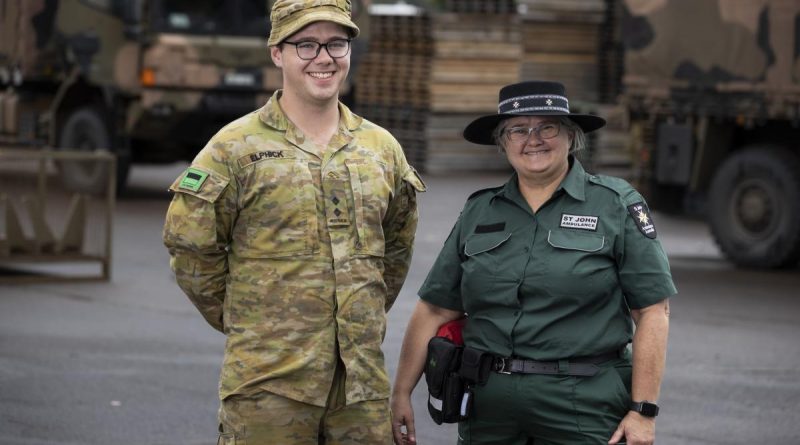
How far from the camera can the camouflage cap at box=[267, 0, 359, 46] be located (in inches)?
168

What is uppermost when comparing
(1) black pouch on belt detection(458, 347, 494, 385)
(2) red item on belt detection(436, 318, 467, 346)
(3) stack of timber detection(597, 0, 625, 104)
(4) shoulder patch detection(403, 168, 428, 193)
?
(4) shoulder patch detection(403, 168, 428, 193)

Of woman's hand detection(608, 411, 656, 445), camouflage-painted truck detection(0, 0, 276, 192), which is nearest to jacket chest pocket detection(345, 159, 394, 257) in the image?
woman's hand detection(608, 411, 656, 445)

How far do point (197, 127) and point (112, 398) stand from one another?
10685 mm

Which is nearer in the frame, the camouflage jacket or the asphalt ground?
the camouflage jacket

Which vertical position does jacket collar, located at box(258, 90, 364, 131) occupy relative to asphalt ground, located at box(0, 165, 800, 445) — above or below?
above

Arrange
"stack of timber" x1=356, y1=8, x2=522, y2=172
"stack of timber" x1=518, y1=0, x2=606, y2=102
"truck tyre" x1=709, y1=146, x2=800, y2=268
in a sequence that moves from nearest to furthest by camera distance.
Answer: "truck tyre" x1=709, y1=146, x2=800, y2=268, "stack of timber" x1=356, y1=8, x2=522, y2=172, "stack of timber" x1=518, y1=0, x2=606, y2=102

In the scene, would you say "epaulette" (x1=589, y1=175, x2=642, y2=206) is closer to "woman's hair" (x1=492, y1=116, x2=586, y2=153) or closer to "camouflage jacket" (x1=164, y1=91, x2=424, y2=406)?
"woman's hair" (x1=492, y1=116, x2=586, y2=153)

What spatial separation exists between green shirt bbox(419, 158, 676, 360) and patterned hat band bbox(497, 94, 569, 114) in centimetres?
20

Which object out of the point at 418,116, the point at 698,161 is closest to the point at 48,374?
the point at 698,161

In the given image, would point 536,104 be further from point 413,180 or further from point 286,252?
point 286,252

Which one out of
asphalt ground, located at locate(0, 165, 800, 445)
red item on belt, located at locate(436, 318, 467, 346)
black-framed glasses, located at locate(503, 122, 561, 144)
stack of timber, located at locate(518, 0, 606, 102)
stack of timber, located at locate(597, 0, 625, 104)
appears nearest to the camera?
black-framed glasses, located at locate(503, 122, 561, 144)

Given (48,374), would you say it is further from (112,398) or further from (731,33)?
(731,33)

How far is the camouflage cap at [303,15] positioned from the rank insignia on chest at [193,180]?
1.31ft

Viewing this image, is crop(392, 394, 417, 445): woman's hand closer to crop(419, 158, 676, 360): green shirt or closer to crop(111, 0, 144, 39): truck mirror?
crop(419, 158, 676, 360): green shirt
